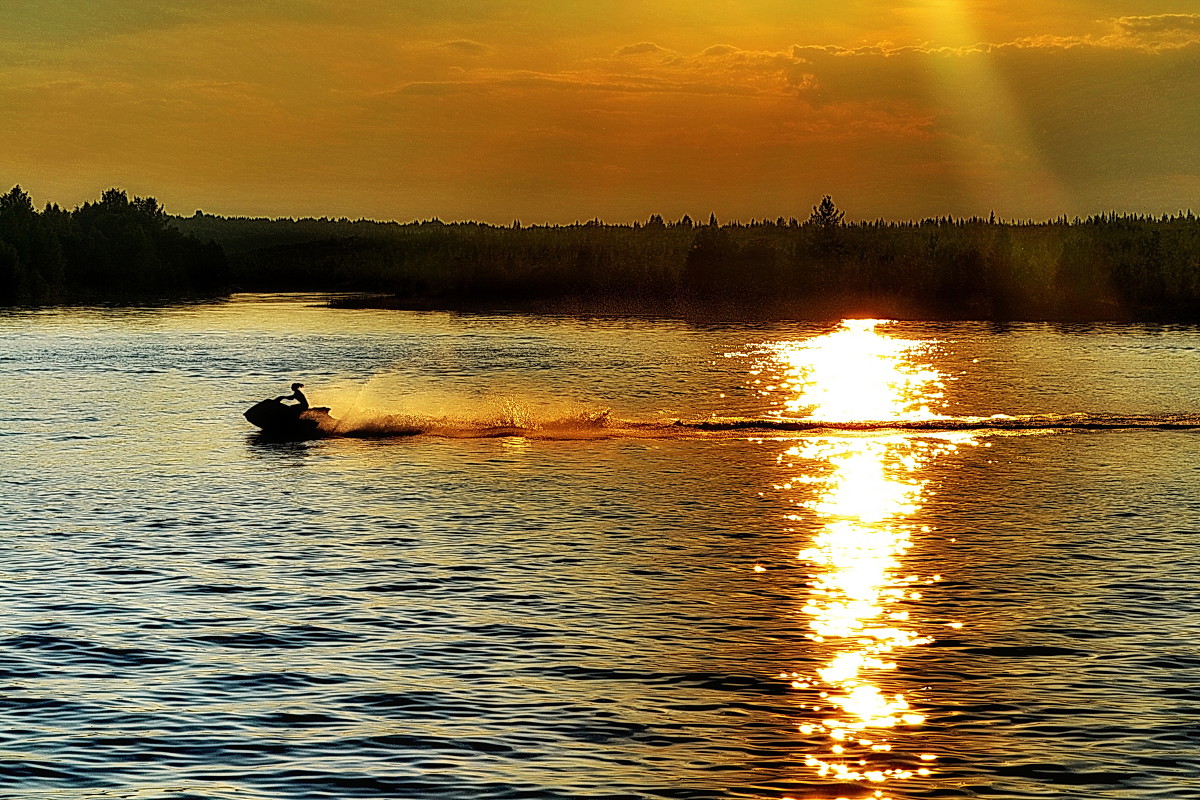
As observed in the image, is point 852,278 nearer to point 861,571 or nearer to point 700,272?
point 700,272

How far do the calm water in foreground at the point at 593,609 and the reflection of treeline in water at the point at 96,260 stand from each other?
74972 millimetres

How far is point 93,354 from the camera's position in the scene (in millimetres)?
63438

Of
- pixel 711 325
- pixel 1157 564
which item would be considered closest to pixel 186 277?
pixel 711 325

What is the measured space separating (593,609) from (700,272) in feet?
269

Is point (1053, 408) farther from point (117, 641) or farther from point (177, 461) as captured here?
point (117, 641)

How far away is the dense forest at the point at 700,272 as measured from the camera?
89625 mm

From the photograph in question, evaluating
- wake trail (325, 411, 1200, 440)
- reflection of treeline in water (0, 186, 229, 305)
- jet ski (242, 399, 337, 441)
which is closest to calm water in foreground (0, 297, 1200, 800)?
wake trail (325, 411, 1200, 440)

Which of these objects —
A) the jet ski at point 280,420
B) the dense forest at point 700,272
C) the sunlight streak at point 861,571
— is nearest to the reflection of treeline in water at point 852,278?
the dense forest at point 700,272

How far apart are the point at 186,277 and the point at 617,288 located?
4116 centimetres

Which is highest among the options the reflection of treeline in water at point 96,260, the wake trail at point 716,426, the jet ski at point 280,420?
the reflection of treeline in water at point 96,260

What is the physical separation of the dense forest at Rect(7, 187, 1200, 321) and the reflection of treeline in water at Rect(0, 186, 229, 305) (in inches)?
4.7

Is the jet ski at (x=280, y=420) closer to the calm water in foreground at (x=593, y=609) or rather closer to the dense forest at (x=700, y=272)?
the calm water in foreground at (x=593, y=609)

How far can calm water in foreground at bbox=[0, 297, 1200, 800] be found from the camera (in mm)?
12359

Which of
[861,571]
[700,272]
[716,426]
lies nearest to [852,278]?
[700,272]
